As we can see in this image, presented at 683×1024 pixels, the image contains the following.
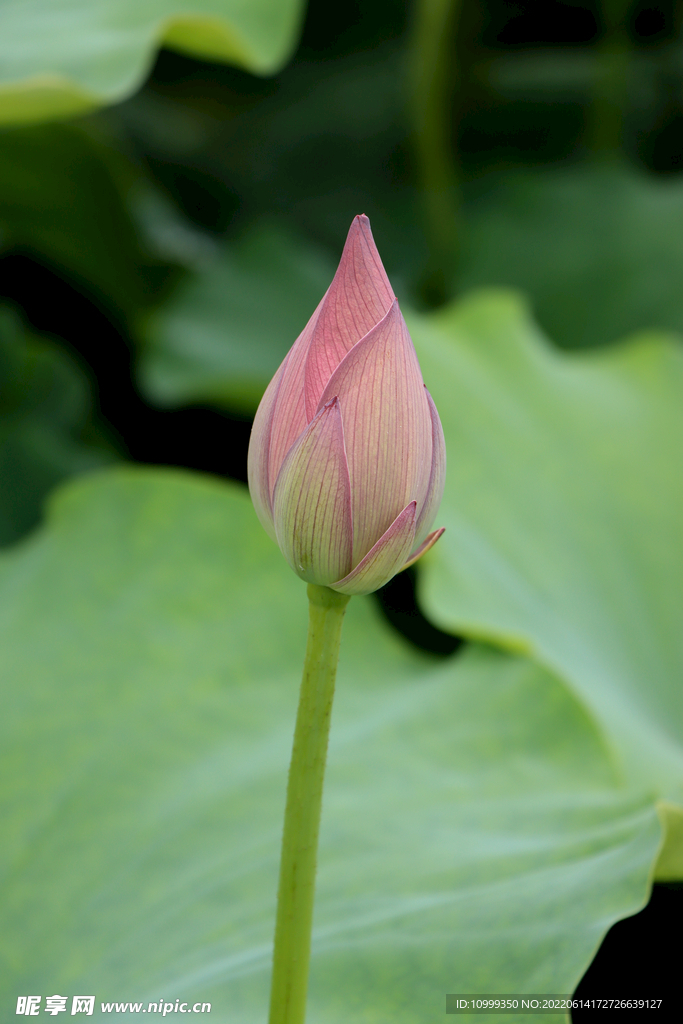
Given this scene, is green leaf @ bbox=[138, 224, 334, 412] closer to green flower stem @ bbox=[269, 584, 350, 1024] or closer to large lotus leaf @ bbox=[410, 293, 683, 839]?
large lotus leaf @ bbox=[410, 293, 683, 839]

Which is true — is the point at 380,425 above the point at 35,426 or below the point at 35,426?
above

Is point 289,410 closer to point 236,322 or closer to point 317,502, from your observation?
point 317,502

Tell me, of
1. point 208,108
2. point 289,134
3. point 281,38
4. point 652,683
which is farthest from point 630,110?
point 652,683

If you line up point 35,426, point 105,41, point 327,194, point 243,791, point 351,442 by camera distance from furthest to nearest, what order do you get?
1. point 327,194
2. point 35,426
3. point 105,41
4. point 243,791
5. point 351,442

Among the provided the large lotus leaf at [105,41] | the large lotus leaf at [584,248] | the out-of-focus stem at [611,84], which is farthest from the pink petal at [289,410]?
the out-of-focus stem at [611,84]

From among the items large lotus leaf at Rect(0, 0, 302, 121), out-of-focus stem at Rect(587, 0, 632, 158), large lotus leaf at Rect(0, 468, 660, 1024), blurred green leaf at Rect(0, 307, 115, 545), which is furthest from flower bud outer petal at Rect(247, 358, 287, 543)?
out-of-focus stem at Rect(587, 0, 632, 158)

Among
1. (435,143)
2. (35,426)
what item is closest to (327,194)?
(435,143)
